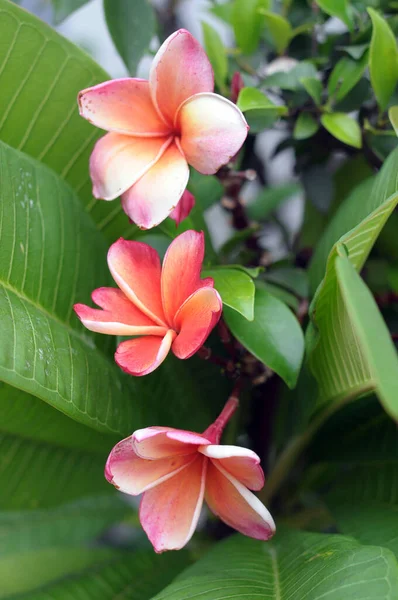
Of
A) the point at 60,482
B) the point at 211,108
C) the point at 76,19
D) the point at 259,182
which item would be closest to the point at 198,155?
the point at 211,108

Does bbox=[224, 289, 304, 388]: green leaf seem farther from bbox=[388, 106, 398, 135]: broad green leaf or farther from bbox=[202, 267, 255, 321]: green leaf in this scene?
bbox=[388, 106, 398, 135]: broad green leaf

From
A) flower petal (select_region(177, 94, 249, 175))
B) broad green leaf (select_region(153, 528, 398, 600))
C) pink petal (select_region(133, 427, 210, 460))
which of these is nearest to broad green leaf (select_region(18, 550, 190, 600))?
broad green leaf (select_region(153, 528, 398, 600))

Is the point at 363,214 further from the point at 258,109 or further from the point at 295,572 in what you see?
the point at 295,572

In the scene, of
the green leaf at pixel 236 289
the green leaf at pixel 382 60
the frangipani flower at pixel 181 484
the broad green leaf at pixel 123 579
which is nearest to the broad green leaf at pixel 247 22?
the green leaf at pixel 382 60

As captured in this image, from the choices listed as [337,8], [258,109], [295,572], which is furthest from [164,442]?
[337,8]

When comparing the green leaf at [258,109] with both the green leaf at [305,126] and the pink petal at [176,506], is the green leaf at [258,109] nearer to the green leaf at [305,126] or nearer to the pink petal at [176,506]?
the green leaf at [305,126]
